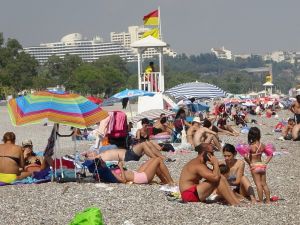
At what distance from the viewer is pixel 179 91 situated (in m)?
26.7

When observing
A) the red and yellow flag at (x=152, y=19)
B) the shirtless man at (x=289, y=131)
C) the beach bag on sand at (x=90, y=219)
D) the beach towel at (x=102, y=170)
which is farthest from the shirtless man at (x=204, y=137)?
the red and yellow flag at (x=152, y=19)

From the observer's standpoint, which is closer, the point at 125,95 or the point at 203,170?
the point at 203,170

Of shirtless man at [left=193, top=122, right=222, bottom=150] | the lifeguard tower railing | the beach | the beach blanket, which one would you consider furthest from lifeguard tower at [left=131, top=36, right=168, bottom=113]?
the beach blanket

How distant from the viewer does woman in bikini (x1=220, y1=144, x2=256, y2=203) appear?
10.0m

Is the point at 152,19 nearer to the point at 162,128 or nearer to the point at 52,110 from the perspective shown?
the point at 162,128

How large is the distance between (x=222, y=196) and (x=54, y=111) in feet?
9.65

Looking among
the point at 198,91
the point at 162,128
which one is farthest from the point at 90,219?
the point at 198,91

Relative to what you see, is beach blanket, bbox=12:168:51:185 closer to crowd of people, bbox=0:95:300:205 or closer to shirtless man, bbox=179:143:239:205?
crowd of people, bbox=0:95:300:205

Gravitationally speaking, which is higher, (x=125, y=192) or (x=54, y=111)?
(x=54, y=111)

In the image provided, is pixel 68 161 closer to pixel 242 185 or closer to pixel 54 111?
pixel 54 111

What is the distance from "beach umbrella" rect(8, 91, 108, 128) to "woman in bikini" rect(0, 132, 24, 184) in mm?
562

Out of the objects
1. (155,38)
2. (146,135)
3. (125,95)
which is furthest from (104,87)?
(146,135)

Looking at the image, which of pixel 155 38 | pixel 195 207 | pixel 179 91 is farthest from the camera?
pixel 155 38

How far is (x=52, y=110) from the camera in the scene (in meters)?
11.0
